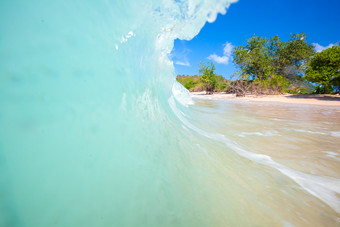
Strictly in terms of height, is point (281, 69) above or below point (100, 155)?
above

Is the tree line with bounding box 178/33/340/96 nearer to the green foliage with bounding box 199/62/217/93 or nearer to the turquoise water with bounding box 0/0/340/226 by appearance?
the green foliage with bounding box 199/62/217/93

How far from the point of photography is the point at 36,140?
61 centimetres

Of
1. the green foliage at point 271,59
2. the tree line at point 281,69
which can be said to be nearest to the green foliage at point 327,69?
the tree line at point 281,69

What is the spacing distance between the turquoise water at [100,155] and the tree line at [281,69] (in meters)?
15.2

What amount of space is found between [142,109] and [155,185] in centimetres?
79

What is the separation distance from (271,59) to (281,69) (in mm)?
3007

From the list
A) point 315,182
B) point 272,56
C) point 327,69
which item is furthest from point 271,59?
point 315,182

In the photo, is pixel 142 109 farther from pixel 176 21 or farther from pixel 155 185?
pixel 176 21

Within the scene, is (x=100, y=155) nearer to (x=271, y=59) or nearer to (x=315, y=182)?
(x=315, y=182)

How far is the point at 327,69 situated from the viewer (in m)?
11.0

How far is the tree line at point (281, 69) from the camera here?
445 inches

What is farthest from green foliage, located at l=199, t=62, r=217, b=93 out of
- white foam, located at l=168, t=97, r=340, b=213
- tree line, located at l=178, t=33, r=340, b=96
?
white foam, located at l=168, t=97, r=340, b=213

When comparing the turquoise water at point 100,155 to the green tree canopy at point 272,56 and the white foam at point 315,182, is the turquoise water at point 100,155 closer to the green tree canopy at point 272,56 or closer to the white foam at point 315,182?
the white foam at point 315,182

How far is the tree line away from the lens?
37.1 feet
